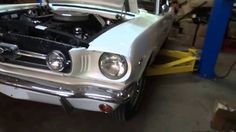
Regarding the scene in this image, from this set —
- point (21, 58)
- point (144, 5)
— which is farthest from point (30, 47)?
point (144, 5)

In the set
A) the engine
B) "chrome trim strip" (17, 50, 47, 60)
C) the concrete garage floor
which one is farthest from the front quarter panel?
the concrete garage floor

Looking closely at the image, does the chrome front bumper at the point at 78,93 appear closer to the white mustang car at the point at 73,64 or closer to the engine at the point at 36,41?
the white mustang car at the point at 73,64

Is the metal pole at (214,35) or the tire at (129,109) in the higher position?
the metal pole at (214,35)

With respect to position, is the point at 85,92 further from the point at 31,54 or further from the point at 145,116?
the point at 145,116

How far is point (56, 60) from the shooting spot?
76.3 inches

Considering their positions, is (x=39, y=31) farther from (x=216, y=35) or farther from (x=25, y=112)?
(x=216, y=35)

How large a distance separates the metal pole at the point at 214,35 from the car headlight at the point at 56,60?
2541 millimetres

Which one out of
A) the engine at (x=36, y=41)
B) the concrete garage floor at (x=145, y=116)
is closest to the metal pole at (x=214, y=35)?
the concrete garage floor at (x=145, y=116)

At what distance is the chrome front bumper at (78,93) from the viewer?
1870 millimetres

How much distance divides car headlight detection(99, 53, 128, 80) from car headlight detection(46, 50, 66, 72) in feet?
0.84

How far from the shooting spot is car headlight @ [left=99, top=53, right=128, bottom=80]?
6.18 feet

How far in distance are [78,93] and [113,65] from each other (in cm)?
30

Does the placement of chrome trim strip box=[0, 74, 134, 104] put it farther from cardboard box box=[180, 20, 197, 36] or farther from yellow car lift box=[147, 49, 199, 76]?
cardboard box box=[180, 20, 197, 36]

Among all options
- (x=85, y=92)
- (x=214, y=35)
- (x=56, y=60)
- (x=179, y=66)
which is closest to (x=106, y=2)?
(x=56, y=60)
